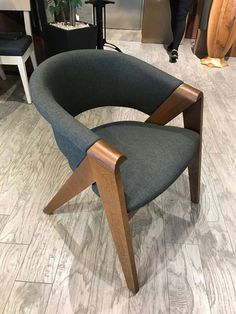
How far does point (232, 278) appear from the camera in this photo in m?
1.14

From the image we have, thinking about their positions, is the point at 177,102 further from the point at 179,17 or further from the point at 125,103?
the point at 179,17

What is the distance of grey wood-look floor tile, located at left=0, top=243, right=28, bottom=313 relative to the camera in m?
1.08

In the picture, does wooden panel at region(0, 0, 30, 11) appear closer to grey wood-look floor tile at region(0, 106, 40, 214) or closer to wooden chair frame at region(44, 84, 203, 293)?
grey wood-look floor tile at region(0, 106, 40, 214)

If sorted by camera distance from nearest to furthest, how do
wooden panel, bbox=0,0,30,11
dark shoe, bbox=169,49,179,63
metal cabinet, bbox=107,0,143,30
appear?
wooden panel, bbox=0,0,30,11 → dark shoe, bbox=169,49,179,63 → metal cabinet, bbox=107,0,143,30

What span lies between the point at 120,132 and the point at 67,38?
4.75ft

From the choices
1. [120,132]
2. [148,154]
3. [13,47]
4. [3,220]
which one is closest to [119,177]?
[148,154]

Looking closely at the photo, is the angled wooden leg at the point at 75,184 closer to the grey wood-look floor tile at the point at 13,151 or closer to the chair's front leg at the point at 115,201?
the chair's front leg at the point at 115,201

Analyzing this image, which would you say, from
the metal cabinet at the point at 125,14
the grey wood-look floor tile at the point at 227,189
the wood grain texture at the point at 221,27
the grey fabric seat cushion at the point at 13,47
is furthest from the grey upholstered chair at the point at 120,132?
the metal cabinet at the point at 125,14

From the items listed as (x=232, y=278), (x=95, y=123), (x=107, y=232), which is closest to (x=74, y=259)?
(x=107, y=232)

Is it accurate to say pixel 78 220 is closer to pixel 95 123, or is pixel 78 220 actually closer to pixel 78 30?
pixel 95 123

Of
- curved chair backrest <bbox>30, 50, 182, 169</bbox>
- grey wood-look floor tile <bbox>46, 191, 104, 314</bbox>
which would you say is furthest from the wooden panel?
grey wood-look floor tile <bbox>46, 191, 104, 314</bbox>

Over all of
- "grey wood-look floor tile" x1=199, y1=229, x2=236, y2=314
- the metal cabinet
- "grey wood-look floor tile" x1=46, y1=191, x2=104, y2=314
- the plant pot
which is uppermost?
the plant pot

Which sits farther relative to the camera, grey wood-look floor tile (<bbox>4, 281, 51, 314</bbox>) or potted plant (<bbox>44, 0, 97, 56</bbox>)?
potted plant (<bbox>44, 0, 97, 56</bbox>)

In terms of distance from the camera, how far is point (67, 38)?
2.26 m
